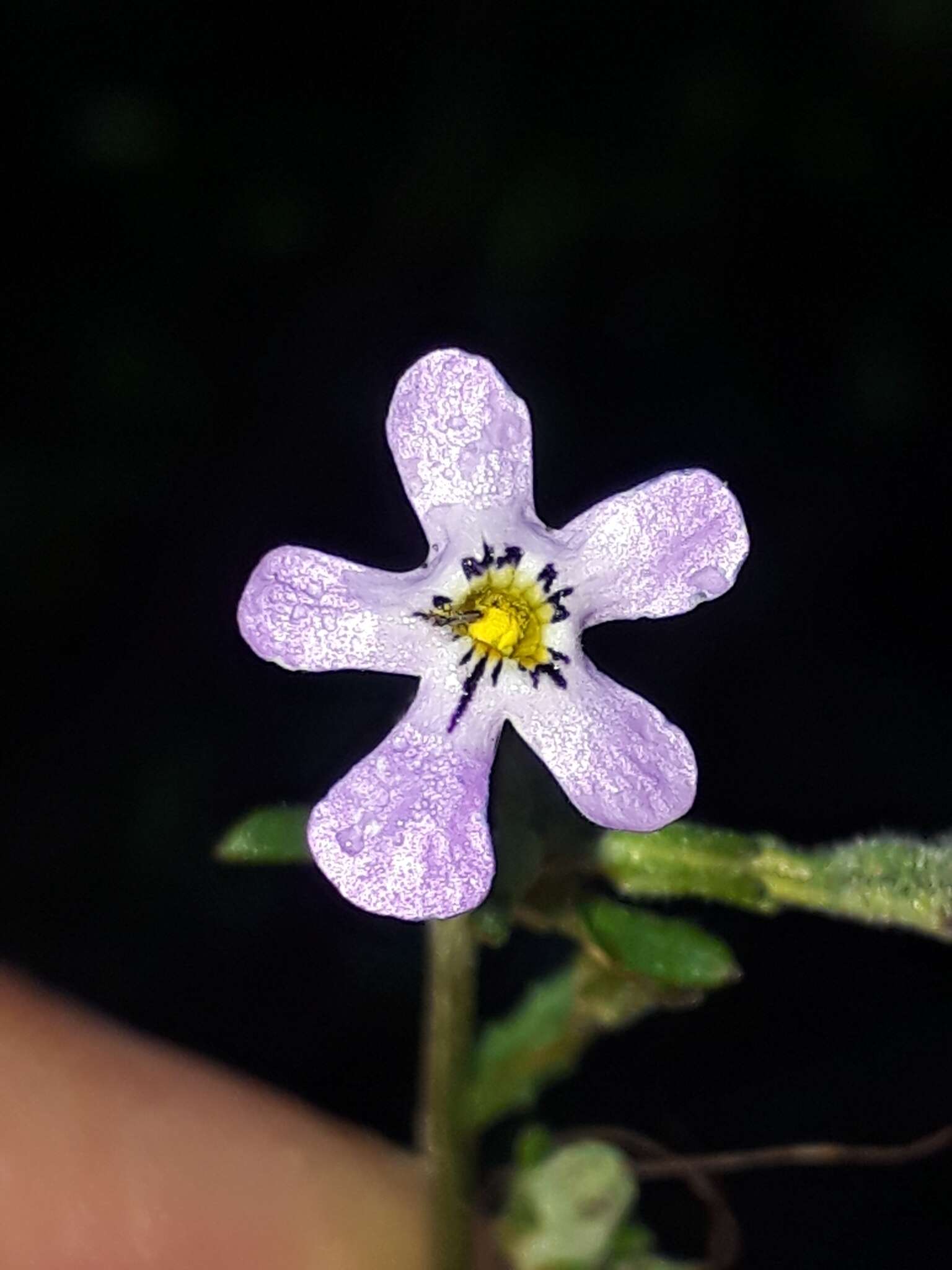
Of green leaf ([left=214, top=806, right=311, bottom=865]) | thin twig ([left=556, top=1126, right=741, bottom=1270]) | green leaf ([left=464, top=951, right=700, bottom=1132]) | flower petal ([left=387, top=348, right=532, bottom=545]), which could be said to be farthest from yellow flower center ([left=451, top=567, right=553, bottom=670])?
thin twig ([left=556, top=1126, right=741, bottom=1270])

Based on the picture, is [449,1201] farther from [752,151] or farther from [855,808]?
[752,151]

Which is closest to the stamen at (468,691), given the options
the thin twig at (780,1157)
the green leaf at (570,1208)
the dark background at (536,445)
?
the green leaf at (570,1208)

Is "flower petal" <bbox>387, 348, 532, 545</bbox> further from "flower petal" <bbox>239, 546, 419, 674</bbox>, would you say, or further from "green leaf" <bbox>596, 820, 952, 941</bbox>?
"green leaf" <bbox>596, 820, 952, 941</bbox>

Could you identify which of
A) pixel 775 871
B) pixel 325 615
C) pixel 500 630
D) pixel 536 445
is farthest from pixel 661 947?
pixel 536 445

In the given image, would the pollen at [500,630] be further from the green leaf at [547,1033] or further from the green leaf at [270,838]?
the green leaf at [547,1033]

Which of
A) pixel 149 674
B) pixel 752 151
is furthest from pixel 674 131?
pixel 149 674

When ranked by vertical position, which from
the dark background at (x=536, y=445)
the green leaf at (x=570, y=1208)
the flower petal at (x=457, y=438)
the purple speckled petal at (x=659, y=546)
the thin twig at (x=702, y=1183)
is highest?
the dark background at (x=536, y=445)
